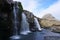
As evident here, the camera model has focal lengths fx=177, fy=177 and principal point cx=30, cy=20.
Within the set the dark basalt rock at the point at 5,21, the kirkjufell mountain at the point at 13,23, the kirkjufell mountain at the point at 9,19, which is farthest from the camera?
the dark basalt rock at the point at 5,21

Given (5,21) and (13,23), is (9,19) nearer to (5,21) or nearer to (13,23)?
(5,21)

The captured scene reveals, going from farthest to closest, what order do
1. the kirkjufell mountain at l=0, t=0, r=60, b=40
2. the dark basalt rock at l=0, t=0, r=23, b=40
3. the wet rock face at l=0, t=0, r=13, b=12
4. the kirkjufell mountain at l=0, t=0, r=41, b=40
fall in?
the dark basalt rock at l=0, t=0, r=23, b=40 < the kirkjufell mountain at l=0, t=0, r=60, b=40 < the kirkjufell mountain at l=0, t=0, r=41, b=40 < the wet rock face at l=0, t=0, r=13, b=12

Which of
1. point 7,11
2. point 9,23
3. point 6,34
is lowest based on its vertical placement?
point 6,34

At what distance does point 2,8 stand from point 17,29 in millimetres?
8076

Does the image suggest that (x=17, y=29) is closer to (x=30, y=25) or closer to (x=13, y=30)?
(x=13, y=30)

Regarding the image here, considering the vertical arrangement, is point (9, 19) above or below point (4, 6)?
below

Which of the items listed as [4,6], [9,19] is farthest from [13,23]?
[4,6]

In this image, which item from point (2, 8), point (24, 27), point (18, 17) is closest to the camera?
point (2, 8)

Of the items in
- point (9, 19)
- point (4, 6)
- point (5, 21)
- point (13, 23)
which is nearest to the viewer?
point (4, 6)

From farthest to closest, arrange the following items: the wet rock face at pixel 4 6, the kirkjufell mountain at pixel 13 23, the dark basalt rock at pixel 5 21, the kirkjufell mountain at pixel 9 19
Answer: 1. the dark basalt rock at pixel 5 21
2. the kirkjufell mountain at pixel 13 23
3. the kirkjufell mountain at pixel 9 19
4. the wet rock face at pixel 4 6

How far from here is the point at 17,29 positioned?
32.1m

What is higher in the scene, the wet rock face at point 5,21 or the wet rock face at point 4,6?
the wet rock face at point 4,6

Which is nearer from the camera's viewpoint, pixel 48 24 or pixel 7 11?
pixel 7 11

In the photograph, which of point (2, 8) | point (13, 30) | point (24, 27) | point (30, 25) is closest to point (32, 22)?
point (30, 25)
